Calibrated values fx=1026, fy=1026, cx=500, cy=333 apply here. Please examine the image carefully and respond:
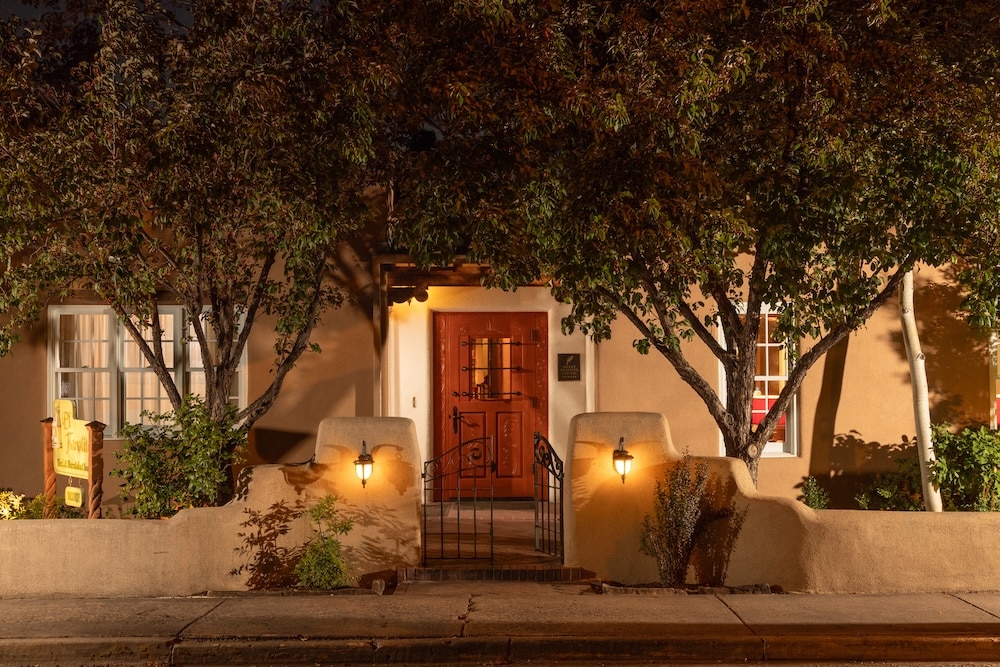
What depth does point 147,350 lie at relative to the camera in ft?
34.1

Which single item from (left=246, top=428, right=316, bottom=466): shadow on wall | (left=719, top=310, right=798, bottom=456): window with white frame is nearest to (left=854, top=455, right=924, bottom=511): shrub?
(left=719, top=310, right=798, bottom=456): window with white frame

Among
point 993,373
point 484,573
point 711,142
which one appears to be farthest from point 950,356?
point 484,573

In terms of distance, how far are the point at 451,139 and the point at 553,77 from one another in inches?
46.8

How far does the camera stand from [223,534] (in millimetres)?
9258

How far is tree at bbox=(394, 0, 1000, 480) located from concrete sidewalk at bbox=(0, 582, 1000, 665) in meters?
2.78

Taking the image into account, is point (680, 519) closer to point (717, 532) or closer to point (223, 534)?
point (717, 532)

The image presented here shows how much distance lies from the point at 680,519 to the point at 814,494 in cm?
361

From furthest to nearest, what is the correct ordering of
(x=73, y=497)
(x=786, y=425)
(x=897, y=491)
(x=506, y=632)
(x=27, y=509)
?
(x=786, y=425), (x=897, y=491), (x=27, y=509), (x=73, y=497), (x=506, y=632)

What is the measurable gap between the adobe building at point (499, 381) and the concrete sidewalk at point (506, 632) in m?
4.27

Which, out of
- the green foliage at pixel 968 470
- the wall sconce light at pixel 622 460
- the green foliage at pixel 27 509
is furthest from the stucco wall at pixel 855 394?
the green foliage at pixel 27 509

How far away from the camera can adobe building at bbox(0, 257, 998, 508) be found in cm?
1236

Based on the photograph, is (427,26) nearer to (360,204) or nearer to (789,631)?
(360,204)

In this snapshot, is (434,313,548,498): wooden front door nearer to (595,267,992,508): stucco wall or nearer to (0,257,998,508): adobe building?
(0,257,998,508): adobe building

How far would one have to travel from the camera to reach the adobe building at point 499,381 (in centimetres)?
1236
